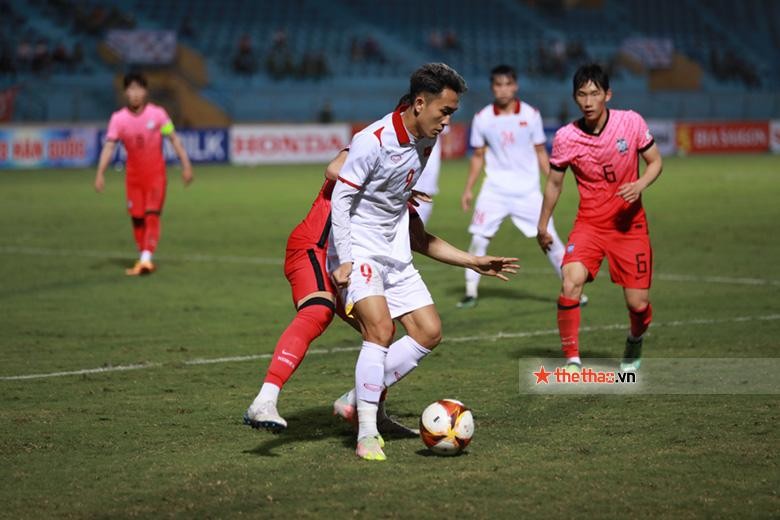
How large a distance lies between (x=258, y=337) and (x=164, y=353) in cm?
107

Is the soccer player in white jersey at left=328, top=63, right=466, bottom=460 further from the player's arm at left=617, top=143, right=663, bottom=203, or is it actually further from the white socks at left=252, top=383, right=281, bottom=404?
the player's arm at left=617, top=143, right=663, bottom=203

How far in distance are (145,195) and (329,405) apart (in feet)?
28.0

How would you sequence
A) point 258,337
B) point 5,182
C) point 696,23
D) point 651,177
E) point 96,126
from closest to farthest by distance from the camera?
point 651,177, point 258,337, point 5,182, point 96,126, point 696,23

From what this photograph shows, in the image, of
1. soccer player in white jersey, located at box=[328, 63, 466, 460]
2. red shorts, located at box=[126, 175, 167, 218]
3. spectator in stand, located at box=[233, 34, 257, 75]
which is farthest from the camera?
spectator in stand, located at box=[233, 34, 257, 75]

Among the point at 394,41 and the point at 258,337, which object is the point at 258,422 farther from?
the point at 394,41

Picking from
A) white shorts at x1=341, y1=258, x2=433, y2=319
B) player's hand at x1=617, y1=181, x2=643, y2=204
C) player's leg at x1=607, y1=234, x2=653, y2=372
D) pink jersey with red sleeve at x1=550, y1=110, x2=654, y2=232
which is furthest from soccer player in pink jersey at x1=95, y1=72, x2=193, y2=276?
white shorts at x1=341, y1=258, x2=433, y2=319

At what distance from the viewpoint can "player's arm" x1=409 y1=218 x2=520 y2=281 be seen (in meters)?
6.85

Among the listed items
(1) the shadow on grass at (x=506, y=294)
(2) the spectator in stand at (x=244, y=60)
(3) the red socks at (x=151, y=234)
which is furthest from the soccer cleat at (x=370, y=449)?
(2) the spectator in stand at (x=244, y=60)

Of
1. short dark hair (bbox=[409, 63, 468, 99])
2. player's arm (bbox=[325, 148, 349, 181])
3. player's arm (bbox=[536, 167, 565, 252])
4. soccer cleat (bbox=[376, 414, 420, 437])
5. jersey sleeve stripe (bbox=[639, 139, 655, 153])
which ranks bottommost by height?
soccer cleat (bbox=[376, 414, 420, 437])

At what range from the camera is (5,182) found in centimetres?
3169

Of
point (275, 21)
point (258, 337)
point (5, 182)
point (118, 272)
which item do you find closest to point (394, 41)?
point (275, 21)

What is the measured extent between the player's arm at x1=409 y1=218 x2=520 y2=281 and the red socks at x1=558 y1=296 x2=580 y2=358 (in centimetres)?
176

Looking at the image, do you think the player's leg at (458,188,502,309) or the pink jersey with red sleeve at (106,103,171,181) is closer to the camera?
the player's leg at (458,188,502,309)

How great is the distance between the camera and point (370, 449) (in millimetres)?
Answer: 6383
